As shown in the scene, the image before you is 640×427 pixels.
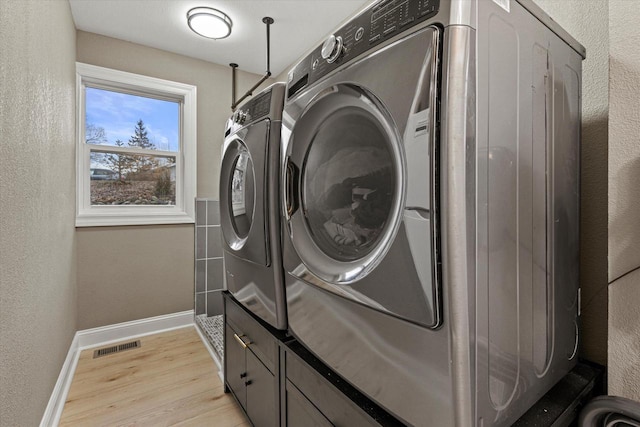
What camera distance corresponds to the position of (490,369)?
2.07ft

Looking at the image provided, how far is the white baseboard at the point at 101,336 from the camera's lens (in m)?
1.78

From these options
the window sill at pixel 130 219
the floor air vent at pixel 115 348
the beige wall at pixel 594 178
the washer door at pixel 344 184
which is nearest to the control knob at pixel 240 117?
the washer door at pixel 344 184

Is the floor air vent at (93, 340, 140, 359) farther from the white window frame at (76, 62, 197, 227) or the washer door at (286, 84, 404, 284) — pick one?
the washer door at (286, 84, 404, 284)

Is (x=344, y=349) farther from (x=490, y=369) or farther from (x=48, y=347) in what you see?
(x=48, y=347)

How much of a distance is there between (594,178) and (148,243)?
3043 millimetres

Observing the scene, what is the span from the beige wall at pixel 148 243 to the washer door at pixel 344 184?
7.45 feet

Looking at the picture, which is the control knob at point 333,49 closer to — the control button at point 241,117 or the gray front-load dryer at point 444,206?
the gray front-load dryer at point 444,206

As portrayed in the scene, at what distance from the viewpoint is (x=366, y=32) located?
742 mm

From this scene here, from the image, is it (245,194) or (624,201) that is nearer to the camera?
(624,201)

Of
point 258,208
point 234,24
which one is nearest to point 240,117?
point 258,208

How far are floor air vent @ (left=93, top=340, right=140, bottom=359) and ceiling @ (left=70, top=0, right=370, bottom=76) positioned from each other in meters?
2.57

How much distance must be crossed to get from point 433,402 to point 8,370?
56.0 inches

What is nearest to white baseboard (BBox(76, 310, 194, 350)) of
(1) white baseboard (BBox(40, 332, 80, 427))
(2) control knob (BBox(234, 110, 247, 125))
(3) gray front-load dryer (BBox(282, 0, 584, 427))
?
(1) white baseboard (BBox(40, 332, 80, 427))

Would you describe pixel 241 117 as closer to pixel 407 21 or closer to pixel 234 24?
pixel 407 21
